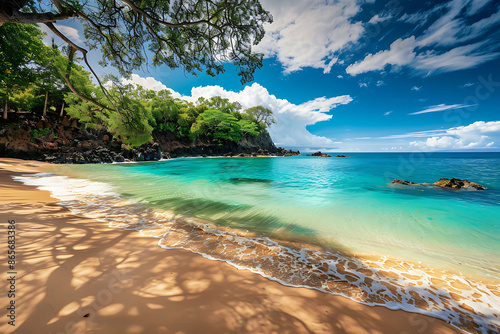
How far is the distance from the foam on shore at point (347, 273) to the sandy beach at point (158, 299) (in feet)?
0.72

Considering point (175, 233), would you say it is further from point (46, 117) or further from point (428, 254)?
point (46, 117)

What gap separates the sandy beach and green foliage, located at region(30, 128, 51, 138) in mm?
26516

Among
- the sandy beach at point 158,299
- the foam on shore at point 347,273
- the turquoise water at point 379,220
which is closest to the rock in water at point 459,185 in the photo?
Answer: the turquoise water at point 379,220

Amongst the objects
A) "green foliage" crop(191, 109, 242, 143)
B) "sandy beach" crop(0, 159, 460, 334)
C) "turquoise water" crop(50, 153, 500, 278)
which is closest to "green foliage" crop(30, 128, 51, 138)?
"green foliage" crop(191, 109, 242, 143)

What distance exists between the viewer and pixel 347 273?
2.80 meters

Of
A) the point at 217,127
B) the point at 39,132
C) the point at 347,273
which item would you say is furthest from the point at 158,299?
the point at 217,127

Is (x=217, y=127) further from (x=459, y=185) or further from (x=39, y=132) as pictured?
(x=459, y=185)

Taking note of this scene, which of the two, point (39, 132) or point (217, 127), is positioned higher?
point (217, 127)

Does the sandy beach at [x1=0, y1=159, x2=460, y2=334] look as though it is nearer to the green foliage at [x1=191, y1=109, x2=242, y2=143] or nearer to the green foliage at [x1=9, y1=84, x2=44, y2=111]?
the green foliage at [x1=9, y1=84, x2=44, y2=111]

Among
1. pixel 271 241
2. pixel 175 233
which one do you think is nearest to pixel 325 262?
pixel 271 241

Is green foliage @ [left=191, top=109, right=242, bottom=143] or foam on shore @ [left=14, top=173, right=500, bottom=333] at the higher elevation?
green foliage @ [left=191, top=109, right=242, bottom=143]

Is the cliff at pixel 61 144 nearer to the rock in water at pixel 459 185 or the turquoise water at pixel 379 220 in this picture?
the turquoise water at pixel 379 220

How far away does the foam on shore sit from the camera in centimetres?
219

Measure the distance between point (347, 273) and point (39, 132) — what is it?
31.7m
